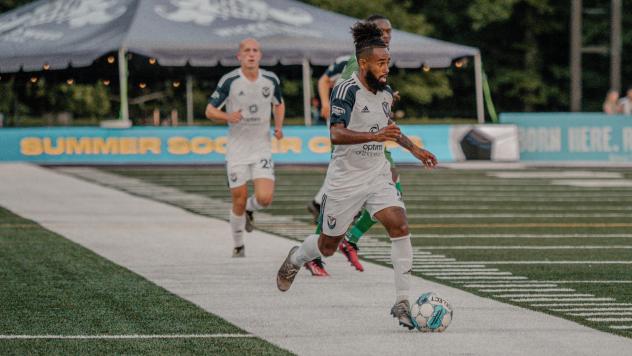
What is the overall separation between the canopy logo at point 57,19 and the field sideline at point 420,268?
13.3 m

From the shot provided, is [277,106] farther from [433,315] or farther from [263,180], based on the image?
[433,315]

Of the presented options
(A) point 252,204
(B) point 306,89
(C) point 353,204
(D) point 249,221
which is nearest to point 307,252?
(C) point 353,204

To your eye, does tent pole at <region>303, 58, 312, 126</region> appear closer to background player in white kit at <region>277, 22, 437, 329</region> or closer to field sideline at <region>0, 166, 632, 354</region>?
field sideline at <region>0, 166, 632, 354</region>

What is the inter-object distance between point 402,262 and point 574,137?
23.4 m

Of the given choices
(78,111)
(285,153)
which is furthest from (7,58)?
(78,111)

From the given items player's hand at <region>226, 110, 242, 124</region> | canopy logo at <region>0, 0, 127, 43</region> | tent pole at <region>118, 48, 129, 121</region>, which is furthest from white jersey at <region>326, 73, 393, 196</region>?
canopy logo at <region>0, 0, 127, 43</region>

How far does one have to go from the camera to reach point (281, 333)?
850cm

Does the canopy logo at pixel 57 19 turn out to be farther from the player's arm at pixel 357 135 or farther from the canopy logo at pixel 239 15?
the player's arm at pixel 357 135

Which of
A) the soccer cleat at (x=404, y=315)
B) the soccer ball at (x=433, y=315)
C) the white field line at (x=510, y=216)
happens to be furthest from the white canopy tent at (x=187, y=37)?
the soccer ball at (x=433, y=315)

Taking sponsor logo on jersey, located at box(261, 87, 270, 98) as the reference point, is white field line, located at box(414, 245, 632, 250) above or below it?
below

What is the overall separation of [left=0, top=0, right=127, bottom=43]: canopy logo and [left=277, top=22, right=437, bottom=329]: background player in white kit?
2511cm

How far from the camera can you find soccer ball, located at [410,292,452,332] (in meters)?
8.52

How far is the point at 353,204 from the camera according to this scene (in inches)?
363

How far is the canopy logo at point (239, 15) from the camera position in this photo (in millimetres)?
33500
